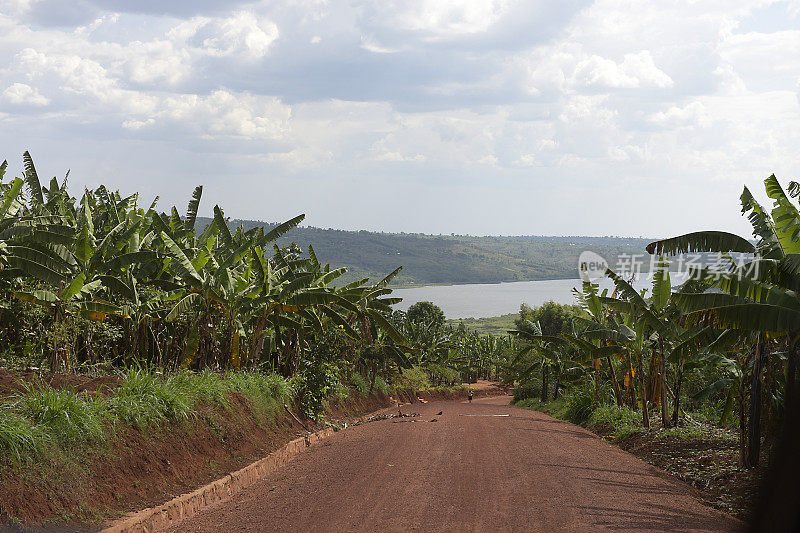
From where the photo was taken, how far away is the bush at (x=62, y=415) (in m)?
7.41

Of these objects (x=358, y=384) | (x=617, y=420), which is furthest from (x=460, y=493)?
(x=358, y=384)

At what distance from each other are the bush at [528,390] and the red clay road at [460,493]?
2537 centimetres

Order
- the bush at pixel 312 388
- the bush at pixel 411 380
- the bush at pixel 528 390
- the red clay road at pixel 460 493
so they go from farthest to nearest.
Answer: the bush at pixel 528 390
the bush at pixel 411 380
the bush at pixel 312 388
the red clay road at pixel 460 493

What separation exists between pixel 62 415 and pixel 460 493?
520 centimetres

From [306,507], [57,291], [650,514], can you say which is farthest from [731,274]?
[57,291]

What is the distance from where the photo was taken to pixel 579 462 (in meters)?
12.1

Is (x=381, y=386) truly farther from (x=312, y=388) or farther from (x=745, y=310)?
(x=745, y=310)

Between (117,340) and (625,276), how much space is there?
13640 mm

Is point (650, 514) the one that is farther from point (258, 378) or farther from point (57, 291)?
point (57, 291)

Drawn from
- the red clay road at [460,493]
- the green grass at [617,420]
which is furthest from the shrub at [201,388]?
the green grass at [617,420]

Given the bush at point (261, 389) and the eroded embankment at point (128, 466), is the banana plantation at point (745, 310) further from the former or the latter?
the bush at point (261, 389)

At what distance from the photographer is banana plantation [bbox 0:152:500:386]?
1272cm

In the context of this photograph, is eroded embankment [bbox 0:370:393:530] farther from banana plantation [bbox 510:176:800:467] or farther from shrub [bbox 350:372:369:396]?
shrub [bbox 350:372:369:396]

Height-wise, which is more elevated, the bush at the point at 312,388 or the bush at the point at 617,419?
the bush at the point at 312,388
